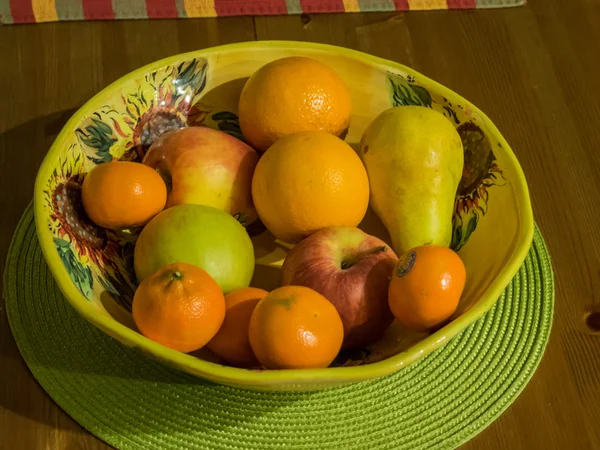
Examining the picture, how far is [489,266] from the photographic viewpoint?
604 mm

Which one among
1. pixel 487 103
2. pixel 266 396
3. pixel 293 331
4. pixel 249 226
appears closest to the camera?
pixel 293 331

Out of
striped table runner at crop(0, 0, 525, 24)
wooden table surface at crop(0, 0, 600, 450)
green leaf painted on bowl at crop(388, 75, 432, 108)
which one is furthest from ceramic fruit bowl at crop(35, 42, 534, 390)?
Answer: striped table runner at crop(0, 0, 525, 24)

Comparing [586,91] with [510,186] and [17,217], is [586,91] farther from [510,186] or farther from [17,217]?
[17,217]

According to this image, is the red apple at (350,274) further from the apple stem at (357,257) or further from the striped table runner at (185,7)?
the striped table runner at (185,7)

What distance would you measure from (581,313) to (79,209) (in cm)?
53

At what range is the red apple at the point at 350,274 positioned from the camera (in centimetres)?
57

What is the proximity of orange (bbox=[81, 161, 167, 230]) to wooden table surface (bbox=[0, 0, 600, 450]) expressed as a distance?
0.15 metres

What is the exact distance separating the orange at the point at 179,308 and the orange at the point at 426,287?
0.15m

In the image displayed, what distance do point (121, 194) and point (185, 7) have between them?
1.50 ft

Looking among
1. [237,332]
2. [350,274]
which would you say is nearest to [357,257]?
[350,274]

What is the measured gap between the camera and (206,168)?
644 millimetres

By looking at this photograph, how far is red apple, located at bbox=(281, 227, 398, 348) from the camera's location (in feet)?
1.87

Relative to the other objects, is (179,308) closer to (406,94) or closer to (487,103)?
(406,94)

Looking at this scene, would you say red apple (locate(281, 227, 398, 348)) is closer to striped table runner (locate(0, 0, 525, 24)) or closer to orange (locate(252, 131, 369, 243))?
orange (locate(252, 131, 369, 243))
